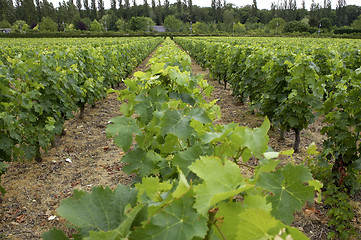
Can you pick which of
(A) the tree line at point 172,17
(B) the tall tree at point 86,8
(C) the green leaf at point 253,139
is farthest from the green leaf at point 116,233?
(B) the tall tree at point 86,8

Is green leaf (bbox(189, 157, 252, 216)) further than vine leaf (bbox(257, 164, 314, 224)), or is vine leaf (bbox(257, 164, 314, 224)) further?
vine leaf (bbox(257, 164, 314, 224))

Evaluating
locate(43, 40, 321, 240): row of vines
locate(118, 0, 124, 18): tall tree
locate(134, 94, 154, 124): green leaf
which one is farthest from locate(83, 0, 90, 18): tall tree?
locate(43, 40, 321, 240): row of vines

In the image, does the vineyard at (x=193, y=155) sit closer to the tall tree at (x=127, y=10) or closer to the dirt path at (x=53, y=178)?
the dirt path at (x=53, y=178)

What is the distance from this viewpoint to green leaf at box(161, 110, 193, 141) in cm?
156

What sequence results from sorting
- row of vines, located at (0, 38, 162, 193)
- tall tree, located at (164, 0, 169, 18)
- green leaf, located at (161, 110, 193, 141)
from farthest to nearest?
1. tall tree, located at (164, 0, 169, 18)
2. row of vines, located at (0, 38, 162, 193)
3. green leaf, located at (161, 110, 193, 141)

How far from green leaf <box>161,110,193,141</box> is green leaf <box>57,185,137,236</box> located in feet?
2.43

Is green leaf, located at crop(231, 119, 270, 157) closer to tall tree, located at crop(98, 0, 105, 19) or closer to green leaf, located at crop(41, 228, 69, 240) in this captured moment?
green leaf, located at crop(41, 228, 69, 240)

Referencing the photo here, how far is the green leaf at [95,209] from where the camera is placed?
0.77m

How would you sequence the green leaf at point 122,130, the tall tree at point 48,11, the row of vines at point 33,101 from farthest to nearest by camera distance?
1. the tall tree at point 48,11
2. the row of vines at point 33,101
3. the green leaf at point 122,130

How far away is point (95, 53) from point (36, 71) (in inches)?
152

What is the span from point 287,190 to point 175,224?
44cm

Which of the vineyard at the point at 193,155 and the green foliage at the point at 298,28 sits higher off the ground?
the green foliage at the point at 298,28

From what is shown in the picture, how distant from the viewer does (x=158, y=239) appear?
0.73 m

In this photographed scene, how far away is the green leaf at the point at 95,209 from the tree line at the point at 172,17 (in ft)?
260
